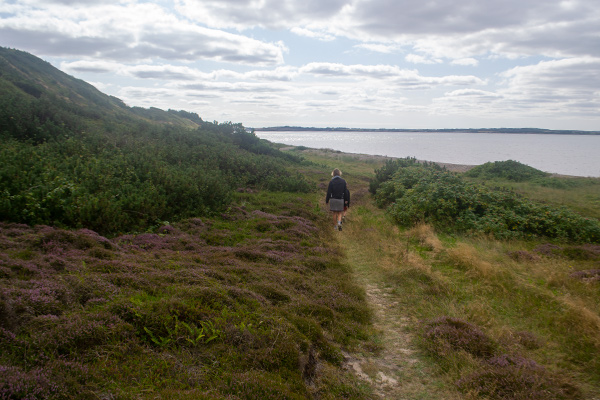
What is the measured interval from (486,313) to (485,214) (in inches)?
344

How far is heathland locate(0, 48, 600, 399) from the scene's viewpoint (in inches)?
171

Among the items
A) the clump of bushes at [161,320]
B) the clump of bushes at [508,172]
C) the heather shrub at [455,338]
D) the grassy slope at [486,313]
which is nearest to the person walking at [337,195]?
the grassy slope at [486,313]

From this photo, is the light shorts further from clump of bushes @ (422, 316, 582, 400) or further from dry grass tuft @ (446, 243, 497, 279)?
clump of bushes @ (422, 316, 582, 400)

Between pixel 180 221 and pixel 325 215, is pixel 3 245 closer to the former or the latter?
pixel 180 221

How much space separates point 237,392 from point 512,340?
16.0ft

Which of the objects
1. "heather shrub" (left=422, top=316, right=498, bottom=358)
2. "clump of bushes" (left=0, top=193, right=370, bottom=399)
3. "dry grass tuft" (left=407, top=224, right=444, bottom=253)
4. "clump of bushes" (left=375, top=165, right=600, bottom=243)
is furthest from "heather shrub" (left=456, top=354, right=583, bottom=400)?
"clump of bushes" (left=375, top=165, right=600, bottom=243)

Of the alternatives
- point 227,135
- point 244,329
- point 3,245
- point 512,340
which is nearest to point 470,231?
point 512,340

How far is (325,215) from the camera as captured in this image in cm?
1809

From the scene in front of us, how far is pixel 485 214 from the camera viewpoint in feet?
48.5

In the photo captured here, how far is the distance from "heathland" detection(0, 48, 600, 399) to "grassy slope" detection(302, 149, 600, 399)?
4 cm

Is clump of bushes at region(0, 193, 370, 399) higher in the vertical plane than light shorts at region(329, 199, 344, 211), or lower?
lower

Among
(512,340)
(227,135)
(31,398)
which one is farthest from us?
(227,135)

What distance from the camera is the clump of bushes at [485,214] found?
13203 mm

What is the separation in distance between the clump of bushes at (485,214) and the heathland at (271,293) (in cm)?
8
